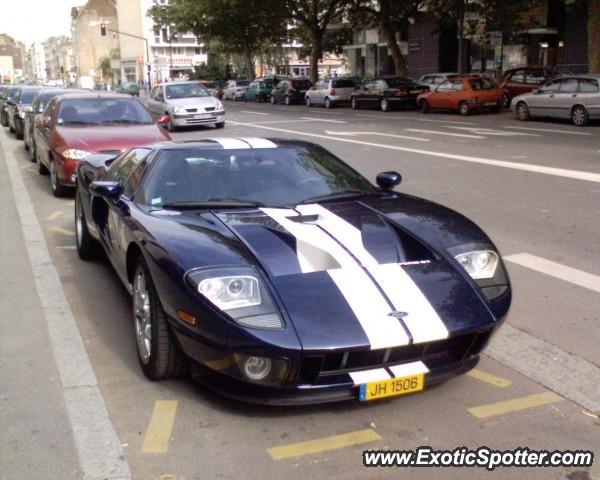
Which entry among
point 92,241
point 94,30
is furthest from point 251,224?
point 94,30

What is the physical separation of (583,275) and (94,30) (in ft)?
452

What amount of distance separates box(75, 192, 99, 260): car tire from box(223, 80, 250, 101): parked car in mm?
43113

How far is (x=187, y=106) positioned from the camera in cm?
2352

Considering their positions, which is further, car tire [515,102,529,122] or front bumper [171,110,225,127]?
front bumper [171,110,225,127]

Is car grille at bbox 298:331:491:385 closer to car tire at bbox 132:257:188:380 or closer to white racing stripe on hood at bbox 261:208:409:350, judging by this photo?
white racing stripe on hood at bbox 261:208:409:350

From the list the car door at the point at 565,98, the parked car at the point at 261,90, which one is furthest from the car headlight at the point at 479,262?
the parked car at the point at 261,90

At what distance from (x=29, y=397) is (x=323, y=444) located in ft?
5.70

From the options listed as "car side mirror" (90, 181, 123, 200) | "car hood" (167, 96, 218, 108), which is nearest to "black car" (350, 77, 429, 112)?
"car hood" (167, 96, 218, 108)

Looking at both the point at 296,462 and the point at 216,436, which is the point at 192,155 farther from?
the point at 296,462

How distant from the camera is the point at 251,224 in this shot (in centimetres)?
424

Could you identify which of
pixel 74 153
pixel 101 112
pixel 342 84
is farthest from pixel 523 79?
pixel 74 153

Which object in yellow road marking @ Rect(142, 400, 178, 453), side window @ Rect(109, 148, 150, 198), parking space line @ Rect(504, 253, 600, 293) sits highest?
side window @ Rect(109, 148, 150, 198)

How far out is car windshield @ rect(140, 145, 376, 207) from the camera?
4.79 metres

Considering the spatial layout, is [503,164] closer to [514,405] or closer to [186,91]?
[514,405]
